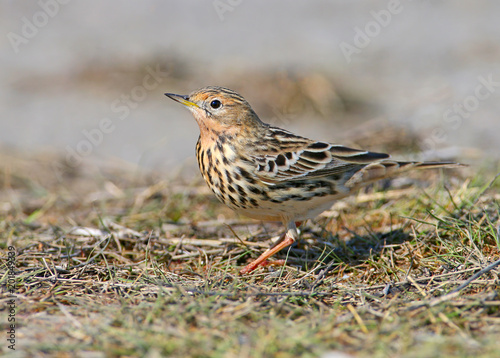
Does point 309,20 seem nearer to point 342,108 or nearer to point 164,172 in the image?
point 342,108

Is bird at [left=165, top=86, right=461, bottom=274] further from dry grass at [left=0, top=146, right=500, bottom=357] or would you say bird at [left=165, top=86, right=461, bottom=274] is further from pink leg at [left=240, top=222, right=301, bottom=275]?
dry grass at [left=0, top=146, right=500, bottom=357]

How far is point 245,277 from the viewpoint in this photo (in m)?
5.02

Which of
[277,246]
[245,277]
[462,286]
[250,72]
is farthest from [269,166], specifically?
[250,72]

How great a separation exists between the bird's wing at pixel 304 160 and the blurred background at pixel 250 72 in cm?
259

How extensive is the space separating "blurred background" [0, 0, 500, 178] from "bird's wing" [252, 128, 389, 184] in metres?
2.59

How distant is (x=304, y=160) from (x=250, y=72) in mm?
7243

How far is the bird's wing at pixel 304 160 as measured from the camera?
538 cm

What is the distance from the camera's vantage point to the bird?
532cm

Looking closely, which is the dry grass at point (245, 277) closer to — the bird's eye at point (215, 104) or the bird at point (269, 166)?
the bird at point (269, 166)

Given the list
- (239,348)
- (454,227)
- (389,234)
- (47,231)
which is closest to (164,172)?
(47,231)

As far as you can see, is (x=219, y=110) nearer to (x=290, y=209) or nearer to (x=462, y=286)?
(x=290, y=209)

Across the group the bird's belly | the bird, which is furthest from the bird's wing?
the bird's belly

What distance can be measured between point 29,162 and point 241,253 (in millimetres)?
4954

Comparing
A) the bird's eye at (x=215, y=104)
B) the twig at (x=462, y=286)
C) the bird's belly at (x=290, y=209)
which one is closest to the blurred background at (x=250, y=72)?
the bird's belly at (x=290, y=209)
